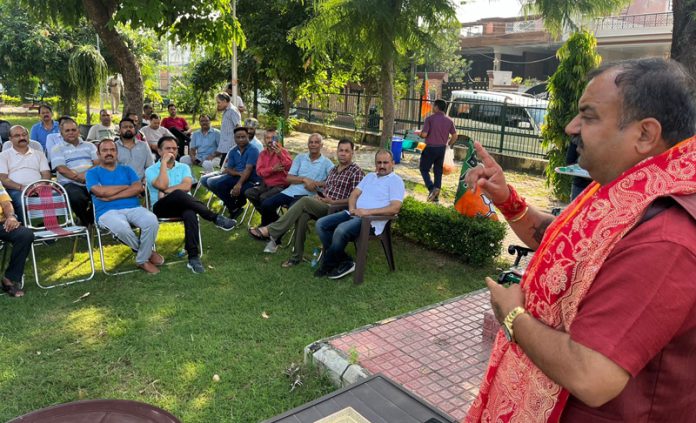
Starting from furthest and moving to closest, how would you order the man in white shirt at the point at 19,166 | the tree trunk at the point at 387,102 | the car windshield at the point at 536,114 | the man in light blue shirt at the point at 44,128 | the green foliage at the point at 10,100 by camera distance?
the green foliage at the point at 10,100 → the car windshield at the point at 536,114 → the man in light blue shirt at the point at 44,128 → the tree trunk at the point at 387,102 → the man in white shirt at the point at 19,166

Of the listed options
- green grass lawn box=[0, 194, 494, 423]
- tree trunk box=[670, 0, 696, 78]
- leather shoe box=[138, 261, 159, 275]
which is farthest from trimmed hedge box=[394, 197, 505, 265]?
leather shoe box=[138, 261, 159, 275]

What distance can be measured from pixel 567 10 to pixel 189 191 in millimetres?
5375

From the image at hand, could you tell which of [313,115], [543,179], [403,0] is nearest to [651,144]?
[403,0]

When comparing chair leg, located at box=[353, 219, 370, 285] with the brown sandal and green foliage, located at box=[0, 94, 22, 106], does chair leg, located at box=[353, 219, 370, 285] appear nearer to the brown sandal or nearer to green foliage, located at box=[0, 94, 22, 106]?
the brown sandal

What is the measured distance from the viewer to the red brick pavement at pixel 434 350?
3.31 metres

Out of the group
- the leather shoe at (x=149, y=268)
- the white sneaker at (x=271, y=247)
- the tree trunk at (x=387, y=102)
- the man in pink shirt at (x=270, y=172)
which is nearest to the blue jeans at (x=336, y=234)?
the white sneaker at (x=271, y=247)

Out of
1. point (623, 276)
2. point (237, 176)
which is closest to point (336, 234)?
point (237, 176)

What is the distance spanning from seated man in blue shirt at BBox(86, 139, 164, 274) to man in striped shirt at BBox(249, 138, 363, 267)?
1.42 meters

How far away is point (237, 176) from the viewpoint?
754 centimetres

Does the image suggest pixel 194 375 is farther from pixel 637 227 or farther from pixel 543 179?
pixel 543 179

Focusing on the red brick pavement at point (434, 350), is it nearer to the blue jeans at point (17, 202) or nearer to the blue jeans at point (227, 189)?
the blue jeans at point (227, 189)

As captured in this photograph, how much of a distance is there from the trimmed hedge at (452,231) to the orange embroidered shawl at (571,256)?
13.8 feet

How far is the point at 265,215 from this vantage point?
6.72 metres

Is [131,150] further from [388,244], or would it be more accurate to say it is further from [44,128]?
[388,244]
